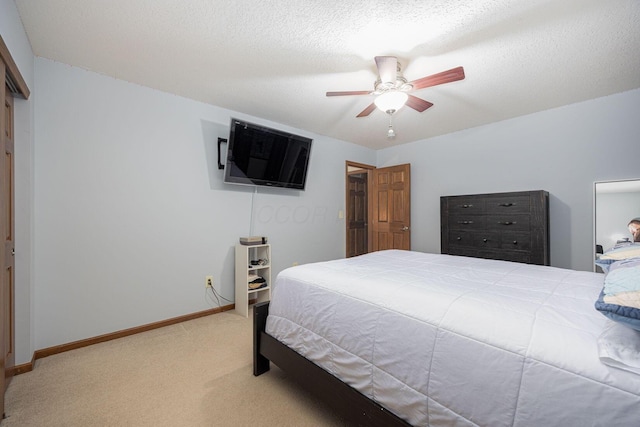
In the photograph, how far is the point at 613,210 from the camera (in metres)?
2.72

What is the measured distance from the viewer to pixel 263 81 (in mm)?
2484

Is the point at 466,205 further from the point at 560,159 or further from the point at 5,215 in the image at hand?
the point at 5,215

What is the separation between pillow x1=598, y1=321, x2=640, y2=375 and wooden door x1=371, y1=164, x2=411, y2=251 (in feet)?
11.5

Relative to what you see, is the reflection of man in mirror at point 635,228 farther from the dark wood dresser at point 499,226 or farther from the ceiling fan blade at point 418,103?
the ceiling fan blade at point 418,103

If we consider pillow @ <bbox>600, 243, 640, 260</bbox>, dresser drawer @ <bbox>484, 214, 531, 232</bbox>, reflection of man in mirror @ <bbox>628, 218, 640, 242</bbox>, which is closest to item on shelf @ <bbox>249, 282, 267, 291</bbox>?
dresser drawer @ <bbox>484, 214, 531, 232</bbox>

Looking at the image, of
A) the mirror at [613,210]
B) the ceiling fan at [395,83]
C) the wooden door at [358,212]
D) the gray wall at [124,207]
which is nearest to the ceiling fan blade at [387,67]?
the ceiling fan at [395,83]

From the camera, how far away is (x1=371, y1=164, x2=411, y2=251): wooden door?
4.33 meters

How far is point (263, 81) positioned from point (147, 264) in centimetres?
206

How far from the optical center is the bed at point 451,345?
0.78m

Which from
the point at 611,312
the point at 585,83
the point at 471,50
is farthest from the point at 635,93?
the point at 611,312

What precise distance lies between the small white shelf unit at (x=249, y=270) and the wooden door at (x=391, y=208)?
2.17 m

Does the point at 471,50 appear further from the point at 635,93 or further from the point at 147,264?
the point at 147,264

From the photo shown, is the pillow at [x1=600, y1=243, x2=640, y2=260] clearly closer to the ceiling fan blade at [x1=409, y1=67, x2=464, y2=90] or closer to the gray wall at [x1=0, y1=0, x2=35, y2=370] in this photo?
the ceiling fan blade at [x1=409, y1=67, x2=464, y2=90]

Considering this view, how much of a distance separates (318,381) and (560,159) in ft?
11.5
